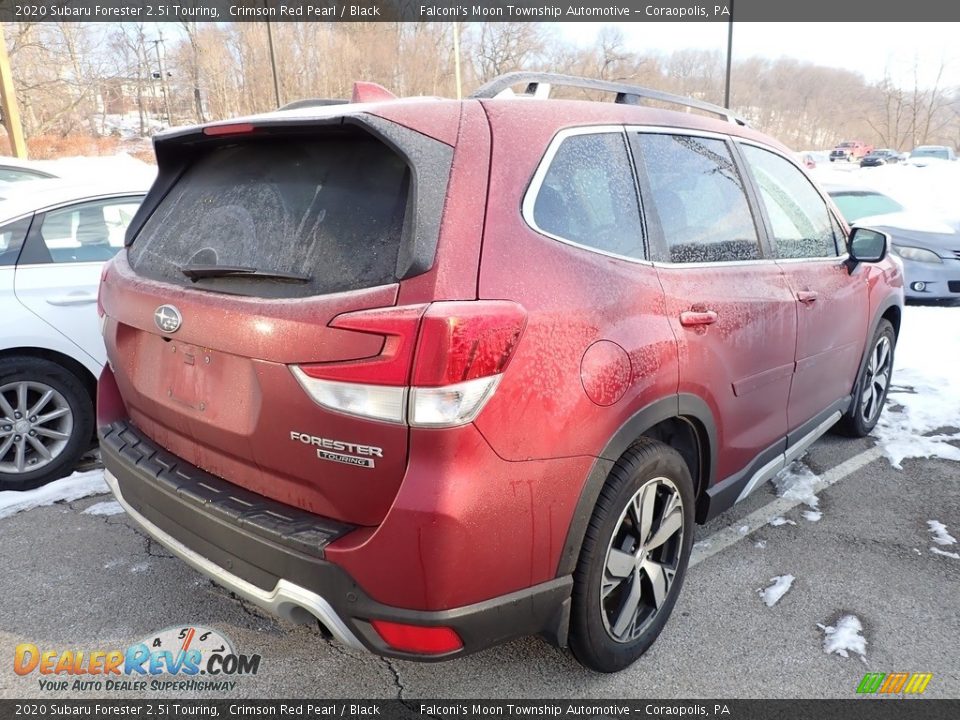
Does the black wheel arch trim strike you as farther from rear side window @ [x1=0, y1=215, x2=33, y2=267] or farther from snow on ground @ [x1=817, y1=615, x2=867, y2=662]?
rear side window @ [x1=0, y1=215, x2=33, y2=267]

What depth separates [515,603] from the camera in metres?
1.90

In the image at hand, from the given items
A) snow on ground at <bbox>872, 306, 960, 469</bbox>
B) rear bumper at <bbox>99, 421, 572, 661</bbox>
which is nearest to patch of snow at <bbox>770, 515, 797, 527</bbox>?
snow on ground at <bbox>872, 306, 960, 469</bbox>

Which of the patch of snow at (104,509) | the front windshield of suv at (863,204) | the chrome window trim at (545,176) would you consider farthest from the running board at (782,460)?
the front windshield of suv at (863,204)

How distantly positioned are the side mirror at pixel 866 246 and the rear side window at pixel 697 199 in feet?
3.59

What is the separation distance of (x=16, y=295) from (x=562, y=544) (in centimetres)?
334

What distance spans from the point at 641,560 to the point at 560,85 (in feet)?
5.51

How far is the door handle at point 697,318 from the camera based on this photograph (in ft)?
7.74

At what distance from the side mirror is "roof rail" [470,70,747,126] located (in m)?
1.40

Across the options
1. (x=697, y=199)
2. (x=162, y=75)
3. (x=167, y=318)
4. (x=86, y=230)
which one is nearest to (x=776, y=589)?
(x=697, y=199)

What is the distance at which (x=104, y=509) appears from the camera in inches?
140

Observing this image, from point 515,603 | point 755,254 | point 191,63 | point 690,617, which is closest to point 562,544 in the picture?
point 515,603

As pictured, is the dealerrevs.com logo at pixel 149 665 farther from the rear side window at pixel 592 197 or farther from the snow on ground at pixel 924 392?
the snow on ground at pixel 924 392

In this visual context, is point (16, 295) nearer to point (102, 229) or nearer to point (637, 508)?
point (102, 229)

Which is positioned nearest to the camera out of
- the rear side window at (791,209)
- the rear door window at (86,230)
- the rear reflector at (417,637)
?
the rear reflector at (417,637)
